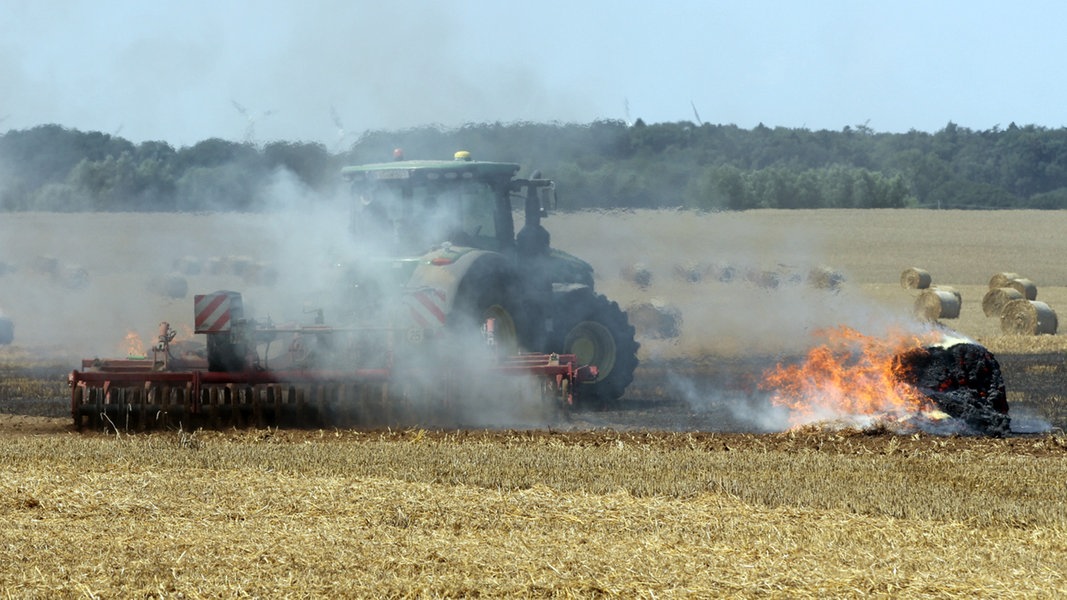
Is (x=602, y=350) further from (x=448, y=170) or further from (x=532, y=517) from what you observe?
(x=532, y=517)

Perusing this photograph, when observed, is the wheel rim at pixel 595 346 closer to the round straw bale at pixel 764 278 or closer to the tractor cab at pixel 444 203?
the tractor cab at pixel 444 203

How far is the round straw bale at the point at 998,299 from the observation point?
3050 cm

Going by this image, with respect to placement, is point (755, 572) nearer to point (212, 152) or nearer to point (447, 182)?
point (447, 182)

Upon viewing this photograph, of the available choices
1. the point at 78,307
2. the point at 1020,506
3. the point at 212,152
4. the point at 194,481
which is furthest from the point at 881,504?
the point at 78,307

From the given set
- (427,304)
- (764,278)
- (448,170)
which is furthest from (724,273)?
(427,304)

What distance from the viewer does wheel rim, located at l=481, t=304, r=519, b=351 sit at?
1580 centimetres

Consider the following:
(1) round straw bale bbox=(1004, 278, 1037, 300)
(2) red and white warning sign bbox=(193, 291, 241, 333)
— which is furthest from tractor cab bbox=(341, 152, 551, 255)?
(1) round straw bale bbox=(1004, 278, 1037, 300)

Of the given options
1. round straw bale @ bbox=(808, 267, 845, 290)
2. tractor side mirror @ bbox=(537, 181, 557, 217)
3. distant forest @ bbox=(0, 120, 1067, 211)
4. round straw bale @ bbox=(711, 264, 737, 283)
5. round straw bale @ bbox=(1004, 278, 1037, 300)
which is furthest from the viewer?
round straw bale @ bbox=(808, 267, 845, 290)

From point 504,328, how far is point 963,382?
5015 mm

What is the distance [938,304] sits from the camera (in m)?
31.1

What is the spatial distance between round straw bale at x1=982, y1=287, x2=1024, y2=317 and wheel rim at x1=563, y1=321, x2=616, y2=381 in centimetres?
1628

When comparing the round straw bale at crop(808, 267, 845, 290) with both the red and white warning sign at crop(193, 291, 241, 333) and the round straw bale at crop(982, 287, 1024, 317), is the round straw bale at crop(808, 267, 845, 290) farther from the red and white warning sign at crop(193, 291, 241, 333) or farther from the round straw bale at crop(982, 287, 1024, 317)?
the red and white warning sign at crop(193, 291, 241, 333)

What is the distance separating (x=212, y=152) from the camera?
19125 mm

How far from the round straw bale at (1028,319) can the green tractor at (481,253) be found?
14.2 meters
